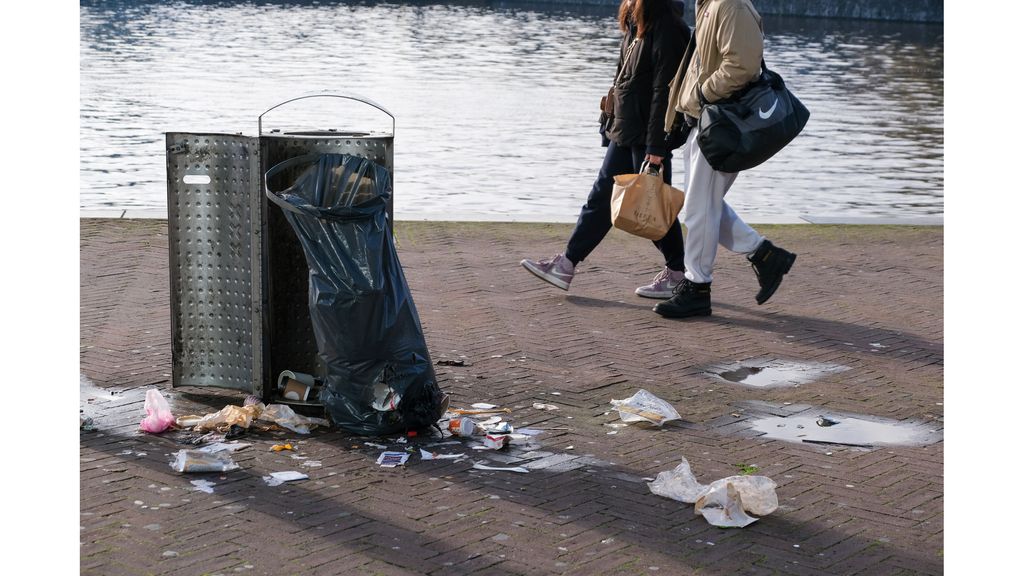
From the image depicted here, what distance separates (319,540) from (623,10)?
4.26m

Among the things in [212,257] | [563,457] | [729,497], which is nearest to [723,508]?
[729,497]

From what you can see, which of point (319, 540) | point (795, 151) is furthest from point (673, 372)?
point (795, 151)

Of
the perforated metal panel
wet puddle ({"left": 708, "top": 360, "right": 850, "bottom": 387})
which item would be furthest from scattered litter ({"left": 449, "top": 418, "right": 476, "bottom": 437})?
wet puddle ({"left": 708, "top": 360, "right": 850, "bottom": 387})

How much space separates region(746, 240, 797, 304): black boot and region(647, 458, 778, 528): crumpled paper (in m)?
2.79

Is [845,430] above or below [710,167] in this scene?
below

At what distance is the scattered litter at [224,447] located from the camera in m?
4.62

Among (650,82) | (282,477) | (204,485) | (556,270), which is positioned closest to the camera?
(204,485)

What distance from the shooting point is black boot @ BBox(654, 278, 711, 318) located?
699 cm

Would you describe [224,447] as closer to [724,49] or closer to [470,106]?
[724,49]

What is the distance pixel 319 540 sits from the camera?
3.87 m

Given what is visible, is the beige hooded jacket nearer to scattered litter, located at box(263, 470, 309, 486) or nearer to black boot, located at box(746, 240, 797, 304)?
black boot, located at box(746, 240, 797, 304)

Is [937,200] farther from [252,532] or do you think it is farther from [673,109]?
[252,532]

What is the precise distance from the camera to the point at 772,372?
5.99 metres

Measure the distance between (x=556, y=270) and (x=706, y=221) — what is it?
0.97m
